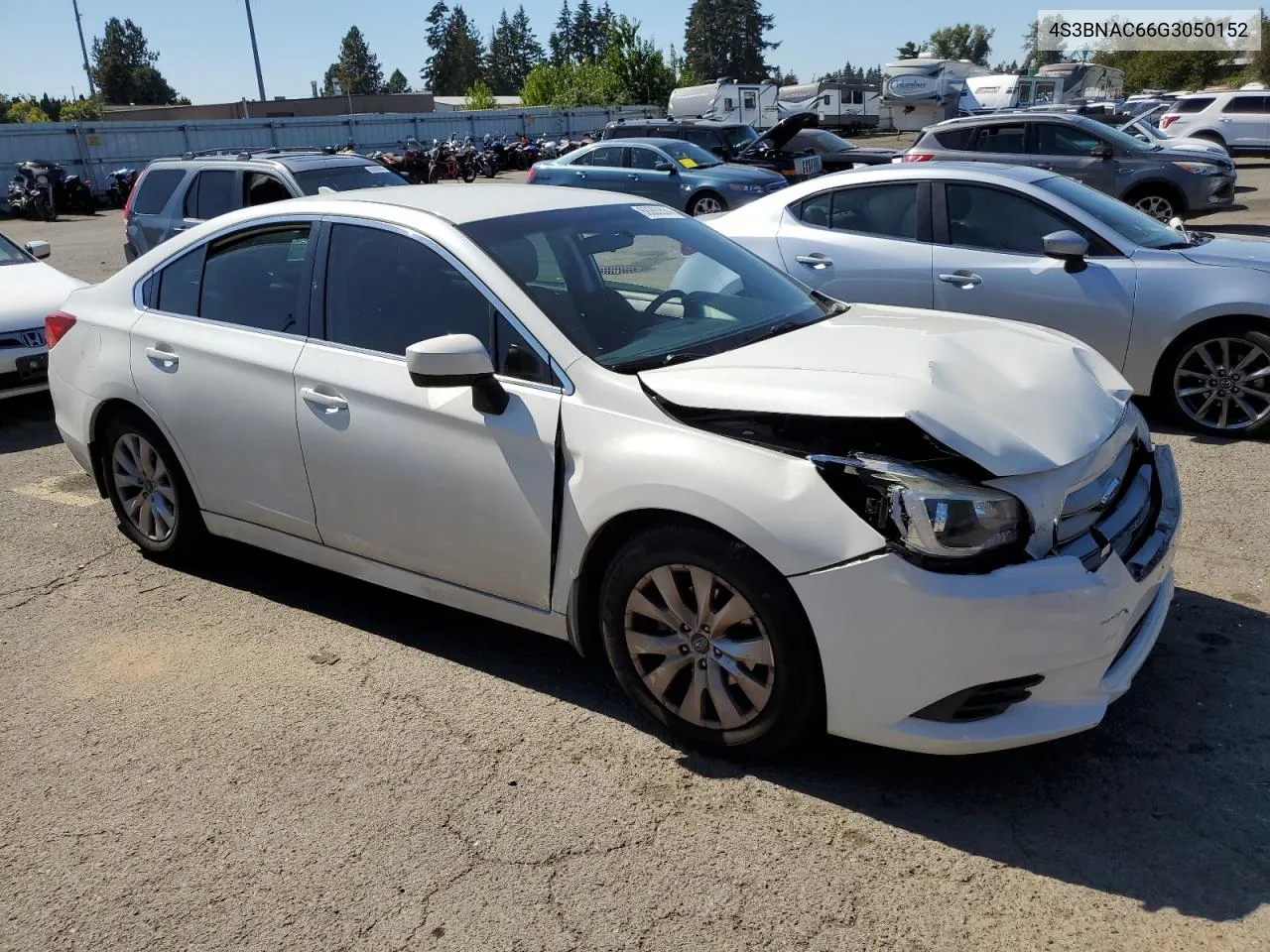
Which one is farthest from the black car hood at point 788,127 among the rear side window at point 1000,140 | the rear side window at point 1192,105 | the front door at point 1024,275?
the rear side window at point 1192,105

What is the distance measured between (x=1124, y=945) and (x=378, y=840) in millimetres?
1930

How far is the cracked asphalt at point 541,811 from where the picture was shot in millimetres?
2705

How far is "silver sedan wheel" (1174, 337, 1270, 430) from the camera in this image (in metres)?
6.20

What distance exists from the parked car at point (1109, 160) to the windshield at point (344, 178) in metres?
7.61

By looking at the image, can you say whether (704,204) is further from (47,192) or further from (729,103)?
(729,103)

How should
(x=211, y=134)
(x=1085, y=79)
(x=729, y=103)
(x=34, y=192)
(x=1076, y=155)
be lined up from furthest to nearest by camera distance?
(x=1085, y=79) < (x=729, y=103) < (x=211, y=134) < (x=34, y=192) < (x=1076, y=155)

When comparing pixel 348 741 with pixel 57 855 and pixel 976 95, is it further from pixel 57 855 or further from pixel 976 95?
pixel 976 95

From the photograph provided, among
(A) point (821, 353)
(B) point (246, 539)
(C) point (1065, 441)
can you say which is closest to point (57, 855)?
(B) point (246, 539)

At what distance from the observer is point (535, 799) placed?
322cm

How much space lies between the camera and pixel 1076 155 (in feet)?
49.0

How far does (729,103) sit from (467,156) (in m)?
13.8

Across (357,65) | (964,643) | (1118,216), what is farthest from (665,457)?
(357,65)

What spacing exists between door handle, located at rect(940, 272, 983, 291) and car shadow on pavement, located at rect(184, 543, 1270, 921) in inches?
124

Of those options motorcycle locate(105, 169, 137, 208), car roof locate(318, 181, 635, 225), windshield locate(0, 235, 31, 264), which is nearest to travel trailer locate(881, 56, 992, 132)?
motorcycle locate(105, 169, 137, 208)
